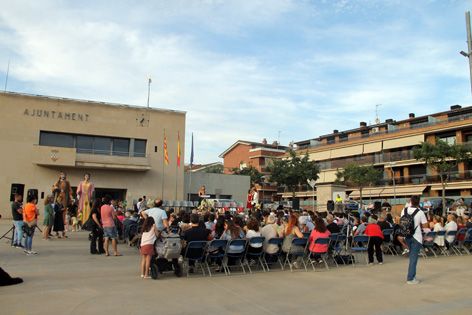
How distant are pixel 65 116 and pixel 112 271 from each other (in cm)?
2403

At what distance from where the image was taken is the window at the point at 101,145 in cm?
3150

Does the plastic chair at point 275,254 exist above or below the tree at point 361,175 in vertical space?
below

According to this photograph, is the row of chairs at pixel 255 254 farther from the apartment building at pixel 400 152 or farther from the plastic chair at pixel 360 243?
the apartment building at pixel 400 152

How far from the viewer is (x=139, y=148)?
32938 mm

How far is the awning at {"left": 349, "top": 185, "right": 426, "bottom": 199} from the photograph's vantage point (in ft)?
151

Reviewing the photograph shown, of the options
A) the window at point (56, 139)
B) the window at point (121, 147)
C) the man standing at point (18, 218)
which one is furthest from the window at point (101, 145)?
the man standing at point (18, 218)

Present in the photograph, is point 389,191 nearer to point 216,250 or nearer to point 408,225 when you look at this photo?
point 408,225

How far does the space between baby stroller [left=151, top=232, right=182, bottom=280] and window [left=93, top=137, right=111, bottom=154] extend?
955 inches

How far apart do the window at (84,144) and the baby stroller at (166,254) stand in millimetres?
24180

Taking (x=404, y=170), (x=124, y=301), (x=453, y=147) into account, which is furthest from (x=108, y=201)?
(x=404, y=170)

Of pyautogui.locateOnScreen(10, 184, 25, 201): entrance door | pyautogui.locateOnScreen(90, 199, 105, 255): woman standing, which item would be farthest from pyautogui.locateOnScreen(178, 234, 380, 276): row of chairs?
pyautogui.locateOnScreen(10, 184, 25, 201): entrance door

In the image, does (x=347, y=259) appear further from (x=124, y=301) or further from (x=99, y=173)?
(x=99, y=173)

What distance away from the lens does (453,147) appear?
110 ft

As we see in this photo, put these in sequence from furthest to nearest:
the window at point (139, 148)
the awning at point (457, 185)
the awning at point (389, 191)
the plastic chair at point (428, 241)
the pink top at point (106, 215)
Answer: the awning at point (389, 191), the awning at point (457, 185), the window at point (139, 148), the plastic chair at point (428, 241), the pink top at point (106, 215)
